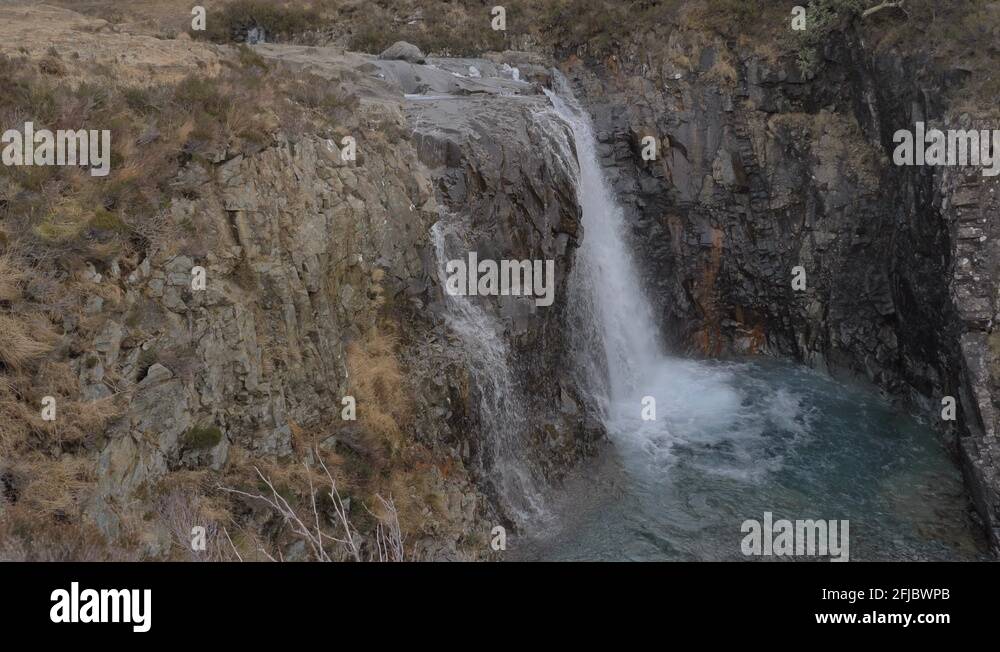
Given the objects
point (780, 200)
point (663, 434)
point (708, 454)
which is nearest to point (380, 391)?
point (663, 434)

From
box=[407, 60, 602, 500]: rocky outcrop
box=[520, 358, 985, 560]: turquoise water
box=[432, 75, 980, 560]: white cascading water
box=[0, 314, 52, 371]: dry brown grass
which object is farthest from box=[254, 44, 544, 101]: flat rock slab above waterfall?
box=[520, 358, 985, 560]: turquoise water

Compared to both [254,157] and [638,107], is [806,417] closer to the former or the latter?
[638,107]

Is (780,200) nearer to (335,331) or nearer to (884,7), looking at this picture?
(884,7)

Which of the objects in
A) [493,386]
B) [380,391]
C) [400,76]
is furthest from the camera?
[400,76]

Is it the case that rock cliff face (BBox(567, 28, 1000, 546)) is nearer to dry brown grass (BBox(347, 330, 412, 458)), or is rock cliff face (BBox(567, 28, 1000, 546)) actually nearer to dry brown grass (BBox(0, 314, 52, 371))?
dry brown grass (BBox(347, 330, 412, 458))

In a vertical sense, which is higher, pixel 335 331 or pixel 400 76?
pixel 400 76
